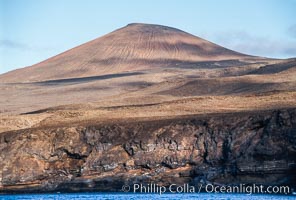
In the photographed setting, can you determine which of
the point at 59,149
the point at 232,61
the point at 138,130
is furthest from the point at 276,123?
the point at 232,61

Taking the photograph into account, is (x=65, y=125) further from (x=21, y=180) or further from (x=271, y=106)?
(x=271, y=106)

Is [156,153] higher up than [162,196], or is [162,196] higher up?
[156,153]

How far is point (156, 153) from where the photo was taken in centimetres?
6656

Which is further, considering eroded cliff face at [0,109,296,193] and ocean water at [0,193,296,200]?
eroded cliff face at [0,109,296,193]

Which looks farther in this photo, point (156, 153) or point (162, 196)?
point (156, 153)

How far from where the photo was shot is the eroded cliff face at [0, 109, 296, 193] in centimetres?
6325

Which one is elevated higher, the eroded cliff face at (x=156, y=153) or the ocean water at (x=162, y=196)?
the eroded cliff face at (x=156, y=153)

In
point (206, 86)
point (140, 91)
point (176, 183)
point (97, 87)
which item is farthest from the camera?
point (97, 87)

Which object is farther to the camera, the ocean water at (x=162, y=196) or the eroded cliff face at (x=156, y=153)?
the eroded cliff face at (x=156, y=153)

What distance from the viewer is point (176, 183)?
64.1m

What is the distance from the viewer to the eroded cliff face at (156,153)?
6325 cm

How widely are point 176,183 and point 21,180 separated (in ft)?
40.4

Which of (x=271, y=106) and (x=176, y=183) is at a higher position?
(x=271, y=106)

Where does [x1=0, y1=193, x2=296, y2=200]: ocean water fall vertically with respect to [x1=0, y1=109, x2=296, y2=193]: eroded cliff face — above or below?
below
